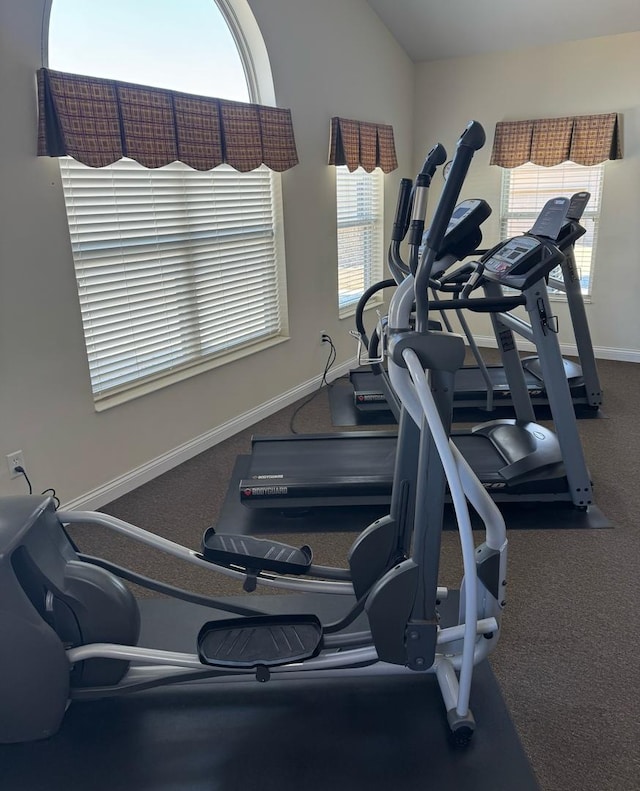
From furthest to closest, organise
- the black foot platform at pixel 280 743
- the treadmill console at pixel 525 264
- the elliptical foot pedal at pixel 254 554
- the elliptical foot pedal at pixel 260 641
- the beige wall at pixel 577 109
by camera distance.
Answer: the beige wall at pixel 577 109 < the treadmill console at pixel 525 264 < the elliptical foot pedal at pixel 254 554 < the elliptical foot pedal at pixel 260 641 < the black foot platform at pixel 280 743

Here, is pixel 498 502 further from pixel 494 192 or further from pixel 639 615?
pixel 494 192

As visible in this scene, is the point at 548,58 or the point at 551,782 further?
the point at 548,58

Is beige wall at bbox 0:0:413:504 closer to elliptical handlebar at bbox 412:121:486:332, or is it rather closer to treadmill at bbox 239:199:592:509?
treadmill at bbox 239:199:592:509

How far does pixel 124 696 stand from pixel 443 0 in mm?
4819

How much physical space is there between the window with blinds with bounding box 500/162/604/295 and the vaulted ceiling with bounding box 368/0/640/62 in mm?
956

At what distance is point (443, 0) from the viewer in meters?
4.36

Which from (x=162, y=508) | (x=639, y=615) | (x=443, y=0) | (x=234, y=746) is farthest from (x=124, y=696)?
(x=443, y=0)

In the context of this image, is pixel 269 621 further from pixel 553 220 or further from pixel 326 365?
pixel 326 365

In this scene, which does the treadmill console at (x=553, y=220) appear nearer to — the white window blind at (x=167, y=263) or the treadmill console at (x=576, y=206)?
the treadmill console at (x=576, y=206)

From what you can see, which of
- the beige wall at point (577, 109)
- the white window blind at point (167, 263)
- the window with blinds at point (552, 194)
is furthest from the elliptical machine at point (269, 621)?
the beige wall at point (577, 109)

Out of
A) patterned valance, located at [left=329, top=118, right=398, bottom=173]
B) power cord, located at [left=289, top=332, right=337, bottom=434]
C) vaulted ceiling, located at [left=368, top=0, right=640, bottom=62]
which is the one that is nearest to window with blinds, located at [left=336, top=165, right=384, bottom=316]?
patterned valance, located at [left=329, top=118, right=398, bottom=173]

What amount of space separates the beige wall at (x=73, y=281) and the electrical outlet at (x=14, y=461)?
0.11 ft

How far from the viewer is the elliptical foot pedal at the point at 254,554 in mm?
1962

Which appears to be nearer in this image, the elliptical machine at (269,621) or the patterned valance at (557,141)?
the elliptical machine at (269,621)
